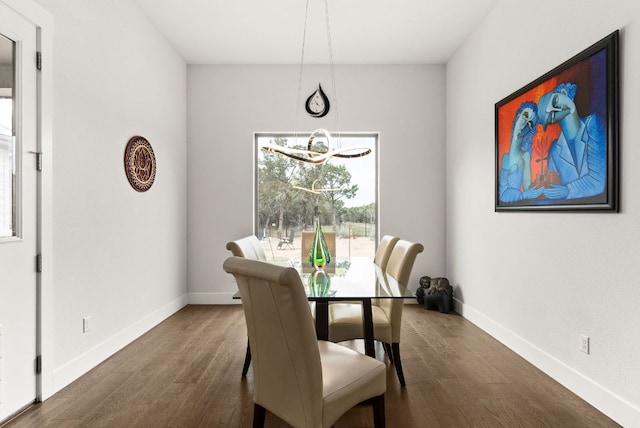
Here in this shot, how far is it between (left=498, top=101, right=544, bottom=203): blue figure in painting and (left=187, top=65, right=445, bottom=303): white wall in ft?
5.29

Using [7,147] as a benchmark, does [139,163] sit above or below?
above

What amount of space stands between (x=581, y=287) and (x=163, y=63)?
14.0 feet

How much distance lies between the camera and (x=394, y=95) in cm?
506

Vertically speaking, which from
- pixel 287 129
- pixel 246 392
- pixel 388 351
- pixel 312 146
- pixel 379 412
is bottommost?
pixel 246 392

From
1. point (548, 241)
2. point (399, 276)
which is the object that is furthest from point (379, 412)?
point (548, 241)

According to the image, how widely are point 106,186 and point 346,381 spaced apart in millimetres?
2487

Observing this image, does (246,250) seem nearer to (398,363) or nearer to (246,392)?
(246,392)

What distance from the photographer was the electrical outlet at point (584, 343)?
241 centimetres

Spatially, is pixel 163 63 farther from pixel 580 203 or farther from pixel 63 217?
pixel 580 203

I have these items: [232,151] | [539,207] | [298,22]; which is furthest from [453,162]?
[232,151]

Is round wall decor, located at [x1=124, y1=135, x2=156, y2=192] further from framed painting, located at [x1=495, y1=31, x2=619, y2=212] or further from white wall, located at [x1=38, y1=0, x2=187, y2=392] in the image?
framed painting, located at [x1=495, y1=31, x2=619, y2=212]

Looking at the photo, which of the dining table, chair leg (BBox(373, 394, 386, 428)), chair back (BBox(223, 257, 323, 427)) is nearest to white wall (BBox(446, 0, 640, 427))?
the dining table

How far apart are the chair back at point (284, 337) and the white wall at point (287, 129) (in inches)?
137

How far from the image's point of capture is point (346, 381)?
166 centimetres
